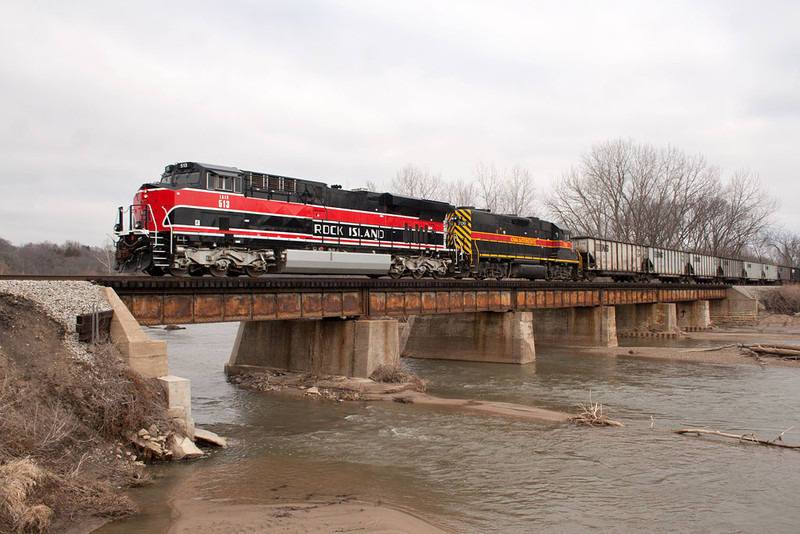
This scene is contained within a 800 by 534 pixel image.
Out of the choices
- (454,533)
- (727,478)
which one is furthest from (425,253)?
(454,533)

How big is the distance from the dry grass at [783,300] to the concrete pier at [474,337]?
34.8 metres

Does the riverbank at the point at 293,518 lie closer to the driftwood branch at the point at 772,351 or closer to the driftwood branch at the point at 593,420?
the driftwood branch at the point at 593,420

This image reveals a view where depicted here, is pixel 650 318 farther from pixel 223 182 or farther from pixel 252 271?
pixel 223 182

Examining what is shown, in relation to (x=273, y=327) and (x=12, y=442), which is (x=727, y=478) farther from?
(x=273, y=327)

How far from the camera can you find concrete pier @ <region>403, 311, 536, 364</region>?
84.8 ft

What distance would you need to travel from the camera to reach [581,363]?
86.0 ft

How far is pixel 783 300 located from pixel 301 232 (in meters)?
48.9

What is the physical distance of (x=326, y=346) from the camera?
18984 millimetres

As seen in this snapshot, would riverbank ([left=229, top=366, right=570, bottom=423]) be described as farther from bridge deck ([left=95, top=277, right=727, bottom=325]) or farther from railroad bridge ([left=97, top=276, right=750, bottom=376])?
bridge deck ([left=95, top=277, right=727, bottom=325])

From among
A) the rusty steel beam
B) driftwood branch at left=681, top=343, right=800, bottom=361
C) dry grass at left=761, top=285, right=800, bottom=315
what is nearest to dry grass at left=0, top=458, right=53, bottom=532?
the rusty steel beam

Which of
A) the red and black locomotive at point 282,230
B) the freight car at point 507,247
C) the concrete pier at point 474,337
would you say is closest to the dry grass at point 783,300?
the freight car at point 507,247

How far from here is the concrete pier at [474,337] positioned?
84.8 ft

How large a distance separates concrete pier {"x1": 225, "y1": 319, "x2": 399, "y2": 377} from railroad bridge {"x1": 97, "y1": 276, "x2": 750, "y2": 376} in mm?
33

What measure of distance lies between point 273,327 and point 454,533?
14067 millimetres
